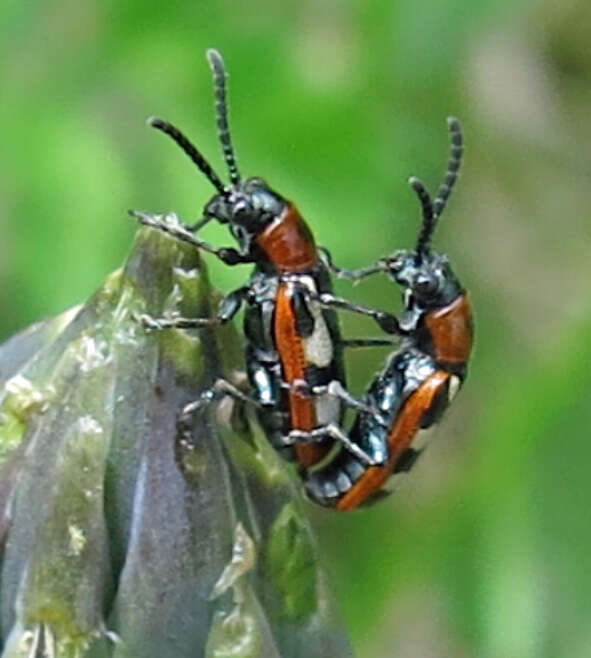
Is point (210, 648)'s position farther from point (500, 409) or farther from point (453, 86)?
point (453, 86)

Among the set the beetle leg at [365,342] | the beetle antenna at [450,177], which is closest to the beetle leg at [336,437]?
the beetle leg at [365,342]

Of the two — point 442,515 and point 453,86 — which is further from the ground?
point 453,86

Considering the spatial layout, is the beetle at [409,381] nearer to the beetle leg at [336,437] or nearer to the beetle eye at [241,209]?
the beetle leg at [336,437]

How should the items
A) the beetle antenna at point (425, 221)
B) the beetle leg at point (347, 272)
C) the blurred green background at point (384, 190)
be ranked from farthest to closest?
the blurred green background at point (384, 190)
the beetle antenna at point (425, 221)
the beetle leg at point (347, 272)

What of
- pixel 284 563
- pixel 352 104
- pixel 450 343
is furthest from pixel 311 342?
pixel 352 104

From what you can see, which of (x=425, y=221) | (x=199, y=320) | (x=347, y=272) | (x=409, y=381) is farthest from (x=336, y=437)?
(x=199, y=320)

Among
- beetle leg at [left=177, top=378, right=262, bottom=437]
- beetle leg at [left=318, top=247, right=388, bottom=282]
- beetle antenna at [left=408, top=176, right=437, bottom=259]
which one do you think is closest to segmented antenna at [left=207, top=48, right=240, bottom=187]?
beetle leg at [left=318, top=247, right=388, bottom=282]
